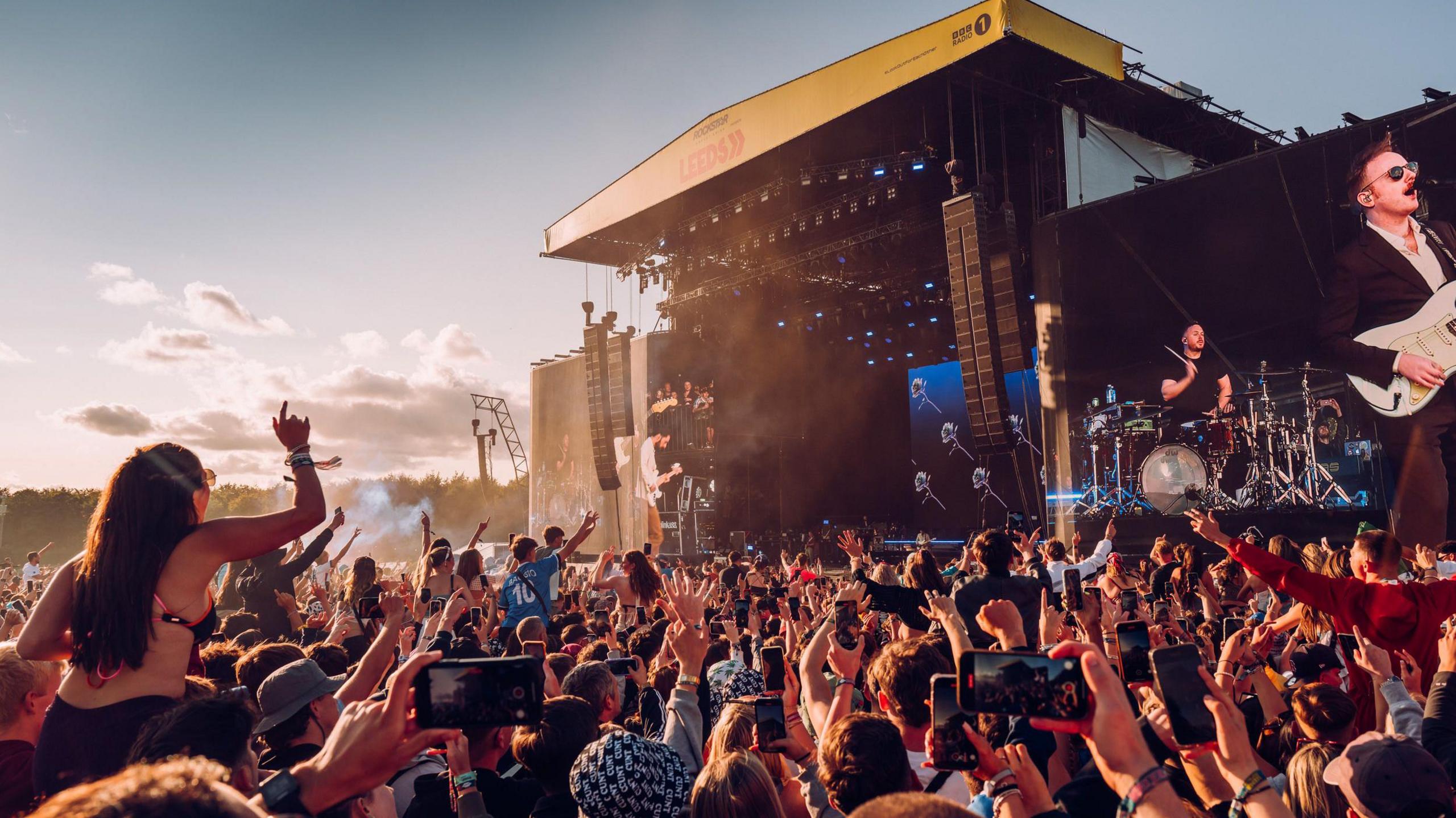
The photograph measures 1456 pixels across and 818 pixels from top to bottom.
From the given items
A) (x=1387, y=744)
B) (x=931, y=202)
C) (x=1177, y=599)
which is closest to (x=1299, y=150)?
(x=931, y=202)

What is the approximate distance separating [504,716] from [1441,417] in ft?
48.7

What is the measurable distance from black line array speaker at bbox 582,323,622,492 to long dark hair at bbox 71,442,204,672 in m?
19.1

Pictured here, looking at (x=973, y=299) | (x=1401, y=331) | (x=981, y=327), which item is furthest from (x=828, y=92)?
(x=1401, y=331)

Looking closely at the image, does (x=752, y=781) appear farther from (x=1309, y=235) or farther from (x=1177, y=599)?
(x=1309, y=235)

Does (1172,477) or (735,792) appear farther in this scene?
(1172,477)

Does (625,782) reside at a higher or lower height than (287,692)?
lower

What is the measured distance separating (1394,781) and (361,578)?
5719mm

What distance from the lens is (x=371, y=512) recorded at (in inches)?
2297

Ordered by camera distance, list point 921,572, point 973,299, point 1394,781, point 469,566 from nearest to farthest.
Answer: point 1394,781
point 921,572
point 469,566
point 973,299

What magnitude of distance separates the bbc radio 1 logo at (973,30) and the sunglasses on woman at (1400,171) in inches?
238

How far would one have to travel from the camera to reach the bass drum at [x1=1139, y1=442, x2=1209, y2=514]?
47.9 feet

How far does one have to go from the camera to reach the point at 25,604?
8469mm

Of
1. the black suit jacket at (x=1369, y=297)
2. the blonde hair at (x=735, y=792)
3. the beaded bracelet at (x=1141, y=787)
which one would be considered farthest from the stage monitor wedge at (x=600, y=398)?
the beaded bracelet at (x=1141, y=787)

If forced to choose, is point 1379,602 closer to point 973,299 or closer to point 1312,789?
point 1312,789
